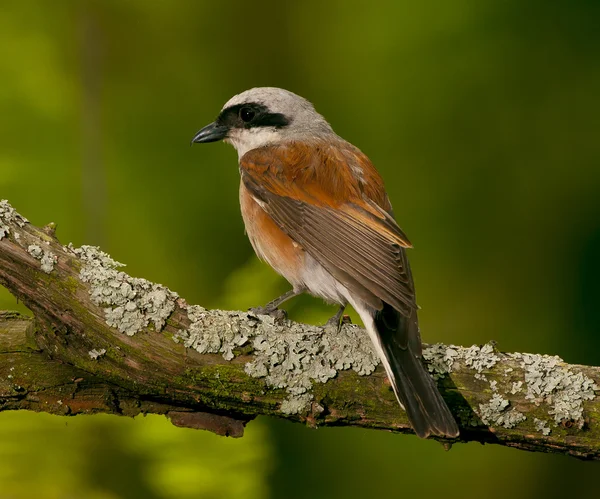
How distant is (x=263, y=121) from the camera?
4133mm

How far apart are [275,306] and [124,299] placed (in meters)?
0.75

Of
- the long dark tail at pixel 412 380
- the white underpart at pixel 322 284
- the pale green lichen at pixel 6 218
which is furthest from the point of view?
the white underpart at pixel 322 284

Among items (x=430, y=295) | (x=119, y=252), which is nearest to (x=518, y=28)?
(x=430, y=295)

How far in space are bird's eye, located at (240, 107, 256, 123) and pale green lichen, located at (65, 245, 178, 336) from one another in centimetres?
144

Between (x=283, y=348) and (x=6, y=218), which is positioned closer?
(x=6, y=218)

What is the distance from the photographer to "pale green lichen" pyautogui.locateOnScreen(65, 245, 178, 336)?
276 cm

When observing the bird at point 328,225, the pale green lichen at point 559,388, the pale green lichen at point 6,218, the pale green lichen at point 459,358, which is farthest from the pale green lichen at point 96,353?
the pale green lichen at point 559,388

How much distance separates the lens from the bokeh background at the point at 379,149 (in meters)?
3.87

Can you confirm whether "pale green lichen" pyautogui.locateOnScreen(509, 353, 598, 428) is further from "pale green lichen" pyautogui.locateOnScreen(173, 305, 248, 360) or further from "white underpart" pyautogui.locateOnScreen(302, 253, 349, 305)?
"pale green lichen" pyautogui.locateOnScreen(173, 305, 248, 360)

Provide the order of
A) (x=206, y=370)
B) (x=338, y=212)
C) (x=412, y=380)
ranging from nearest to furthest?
(x=412, y=380)
(x=206, y=370)
(x=338, y=212)

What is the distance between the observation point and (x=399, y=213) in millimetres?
4207

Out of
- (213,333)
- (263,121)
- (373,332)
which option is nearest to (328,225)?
(373,332)

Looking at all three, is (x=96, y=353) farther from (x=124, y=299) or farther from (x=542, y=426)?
(x=542, y=426)

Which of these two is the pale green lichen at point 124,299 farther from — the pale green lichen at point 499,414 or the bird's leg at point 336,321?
the pale green lichen at point 499,414
